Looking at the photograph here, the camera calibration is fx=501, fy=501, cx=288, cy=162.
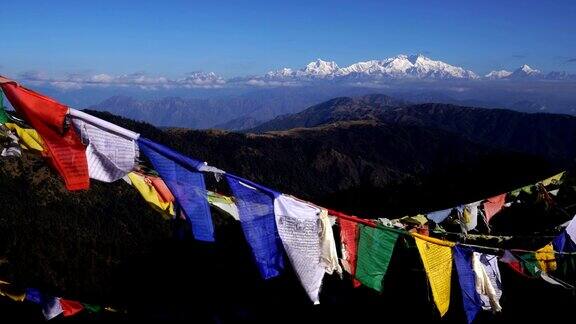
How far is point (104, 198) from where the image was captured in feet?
463

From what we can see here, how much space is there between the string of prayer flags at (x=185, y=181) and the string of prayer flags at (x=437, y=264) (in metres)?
6.08

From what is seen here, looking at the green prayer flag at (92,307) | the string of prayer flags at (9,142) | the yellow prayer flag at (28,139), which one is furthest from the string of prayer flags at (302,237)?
the green prayer flag at (92,307)

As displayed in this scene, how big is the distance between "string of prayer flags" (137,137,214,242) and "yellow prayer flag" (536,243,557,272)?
478 inches

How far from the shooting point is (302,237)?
1103 cm

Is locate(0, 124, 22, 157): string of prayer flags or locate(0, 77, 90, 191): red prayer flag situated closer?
locate(0, 77, 90, 191): red prayer flag

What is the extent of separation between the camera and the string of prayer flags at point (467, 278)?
1420cm

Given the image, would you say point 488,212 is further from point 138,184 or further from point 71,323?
point 71,323

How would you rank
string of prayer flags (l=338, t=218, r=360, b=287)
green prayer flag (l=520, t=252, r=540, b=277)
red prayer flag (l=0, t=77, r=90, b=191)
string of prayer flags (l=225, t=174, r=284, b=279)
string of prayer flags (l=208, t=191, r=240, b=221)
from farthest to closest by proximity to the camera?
green prayer flag (l=520, t=252, r=540, b=277)
string of prayer flags (l=208, t=191, r=240, b=221)
string of prayer flags (l=338, t=218, r=360, b=287)
string of prayer flags (l=225, t=174, r=284, b=279)
red prayer flag (l=0, t=77, r=90, b=191)

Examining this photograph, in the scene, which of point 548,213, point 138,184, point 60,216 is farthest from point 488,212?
point 60,216

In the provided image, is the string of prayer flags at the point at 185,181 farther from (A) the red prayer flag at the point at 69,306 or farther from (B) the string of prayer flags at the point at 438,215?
(B) the string of prayer flags at the point at 438,215

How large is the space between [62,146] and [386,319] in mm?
23619

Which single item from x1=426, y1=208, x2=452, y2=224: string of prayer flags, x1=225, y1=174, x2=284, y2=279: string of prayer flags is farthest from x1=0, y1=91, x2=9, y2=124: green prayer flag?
x1=426, y1=208, x2=452, y2=224: string of prayer flags

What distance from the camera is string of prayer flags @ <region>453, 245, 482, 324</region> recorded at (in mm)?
14203

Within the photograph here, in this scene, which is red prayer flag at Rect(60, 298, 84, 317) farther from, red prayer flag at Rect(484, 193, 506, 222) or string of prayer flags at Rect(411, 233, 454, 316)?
red prayer flag at Rect(484, 193, 506, 222)
